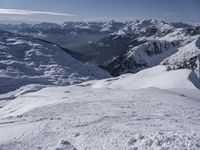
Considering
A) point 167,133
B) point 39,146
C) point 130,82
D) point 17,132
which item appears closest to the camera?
Result: point 167,133

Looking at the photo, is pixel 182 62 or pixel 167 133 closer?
pixel 167 133

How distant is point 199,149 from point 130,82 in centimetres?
8445

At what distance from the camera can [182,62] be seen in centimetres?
19925

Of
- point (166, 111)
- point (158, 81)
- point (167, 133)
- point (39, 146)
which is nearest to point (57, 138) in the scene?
point (39, 146)

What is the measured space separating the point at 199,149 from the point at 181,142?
110 cm

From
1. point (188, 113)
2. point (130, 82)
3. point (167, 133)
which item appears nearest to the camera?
point (167, 133)

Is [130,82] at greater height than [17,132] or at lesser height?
lesser

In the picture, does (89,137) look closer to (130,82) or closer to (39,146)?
(39,146)

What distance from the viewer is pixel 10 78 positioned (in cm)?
19438

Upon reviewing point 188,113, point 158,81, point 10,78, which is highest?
point 188,113

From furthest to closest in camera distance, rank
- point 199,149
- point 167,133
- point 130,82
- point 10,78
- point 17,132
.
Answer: point 10,78
point 130,82
point 17,132
point 167,133
point 199,149

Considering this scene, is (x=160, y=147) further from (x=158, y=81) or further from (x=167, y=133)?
(x=158, y=81)

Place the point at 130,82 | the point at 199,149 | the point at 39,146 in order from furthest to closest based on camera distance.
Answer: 1. the point at 130,82
2. the point at 39,146
3. the point at 199,149

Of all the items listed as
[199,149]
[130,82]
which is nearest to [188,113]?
[199,149]
